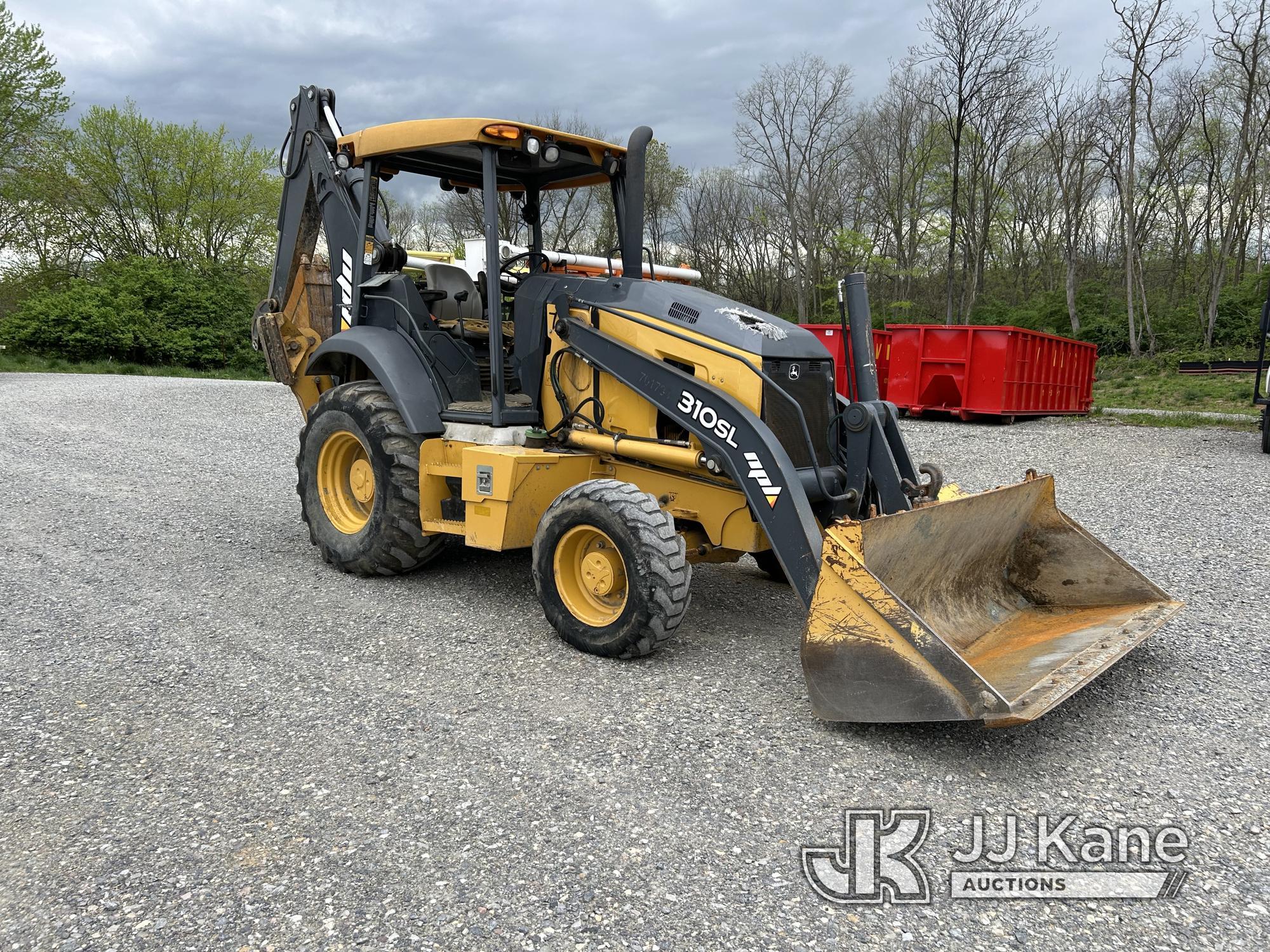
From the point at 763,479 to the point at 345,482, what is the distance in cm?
324

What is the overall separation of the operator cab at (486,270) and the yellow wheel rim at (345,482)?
838mm

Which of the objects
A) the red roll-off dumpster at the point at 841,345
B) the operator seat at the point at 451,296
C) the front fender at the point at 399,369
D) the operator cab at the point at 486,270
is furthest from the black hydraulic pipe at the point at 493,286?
the red roll-off dumpster at the point at 841,345

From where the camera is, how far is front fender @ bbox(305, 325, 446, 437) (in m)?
5.67

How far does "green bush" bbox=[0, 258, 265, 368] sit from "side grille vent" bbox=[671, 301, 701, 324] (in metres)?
19.8

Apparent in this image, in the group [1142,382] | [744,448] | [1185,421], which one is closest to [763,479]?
[744,448]

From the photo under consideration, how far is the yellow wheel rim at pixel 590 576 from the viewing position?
4.68m

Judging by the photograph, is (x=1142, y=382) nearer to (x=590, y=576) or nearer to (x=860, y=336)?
(x=860, y=336)

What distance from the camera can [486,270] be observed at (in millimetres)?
5484

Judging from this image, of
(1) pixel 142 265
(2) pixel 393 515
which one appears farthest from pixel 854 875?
(1) pixel 142 265

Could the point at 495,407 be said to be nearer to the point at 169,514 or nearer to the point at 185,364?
the point at 169,514

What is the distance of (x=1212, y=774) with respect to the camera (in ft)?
11.6

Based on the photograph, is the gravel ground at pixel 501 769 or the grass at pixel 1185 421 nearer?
the gravel ground at pixel 501 769

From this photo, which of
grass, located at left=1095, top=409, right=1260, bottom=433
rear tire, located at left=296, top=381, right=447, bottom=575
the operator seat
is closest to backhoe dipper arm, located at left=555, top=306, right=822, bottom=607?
the operator seat

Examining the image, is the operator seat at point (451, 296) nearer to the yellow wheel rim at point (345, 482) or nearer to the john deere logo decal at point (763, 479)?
the yellow wheel rim at point (345, 482)
